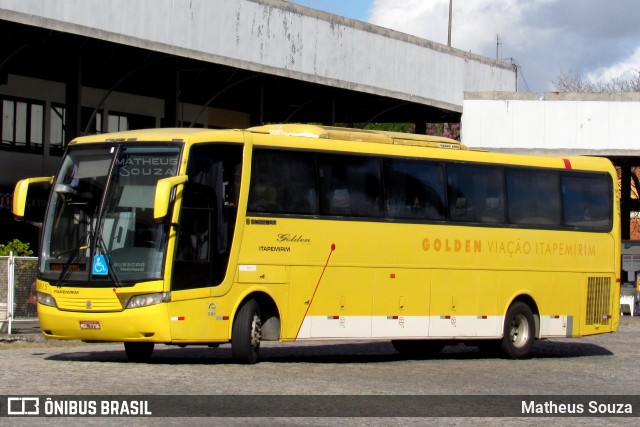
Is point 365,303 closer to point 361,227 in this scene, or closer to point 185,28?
point 361,227

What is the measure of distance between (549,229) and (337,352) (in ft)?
14.3

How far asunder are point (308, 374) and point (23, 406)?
5.46 m

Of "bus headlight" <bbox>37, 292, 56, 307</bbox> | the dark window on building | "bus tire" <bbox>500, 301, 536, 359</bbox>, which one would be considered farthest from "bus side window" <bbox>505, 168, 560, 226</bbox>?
the dark window on building

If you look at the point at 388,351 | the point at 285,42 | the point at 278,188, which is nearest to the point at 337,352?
the point at 388,351

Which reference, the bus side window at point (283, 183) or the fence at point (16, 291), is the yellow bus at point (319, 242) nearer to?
the bus side window at point (283, 183)

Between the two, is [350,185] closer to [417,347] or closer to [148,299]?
[148,299]

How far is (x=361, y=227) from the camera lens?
20047 mm

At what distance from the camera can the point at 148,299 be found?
17312mm

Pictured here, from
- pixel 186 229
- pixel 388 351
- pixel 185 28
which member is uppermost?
pixel 185 28

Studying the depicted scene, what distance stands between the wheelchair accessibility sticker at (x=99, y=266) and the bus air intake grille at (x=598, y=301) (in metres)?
9.93

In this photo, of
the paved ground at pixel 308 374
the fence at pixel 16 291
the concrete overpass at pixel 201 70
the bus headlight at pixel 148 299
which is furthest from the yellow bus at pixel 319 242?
the concrete overpass at pixel 201 70

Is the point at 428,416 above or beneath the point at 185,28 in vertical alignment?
beneath

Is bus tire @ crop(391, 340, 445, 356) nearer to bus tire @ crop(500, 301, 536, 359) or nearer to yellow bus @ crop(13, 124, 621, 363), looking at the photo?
yellow bus @ crop(13, 124, 621, 363)

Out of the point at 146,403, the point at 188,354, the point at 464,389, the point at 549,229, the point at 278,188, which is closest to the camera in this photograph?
the point at 146,403
